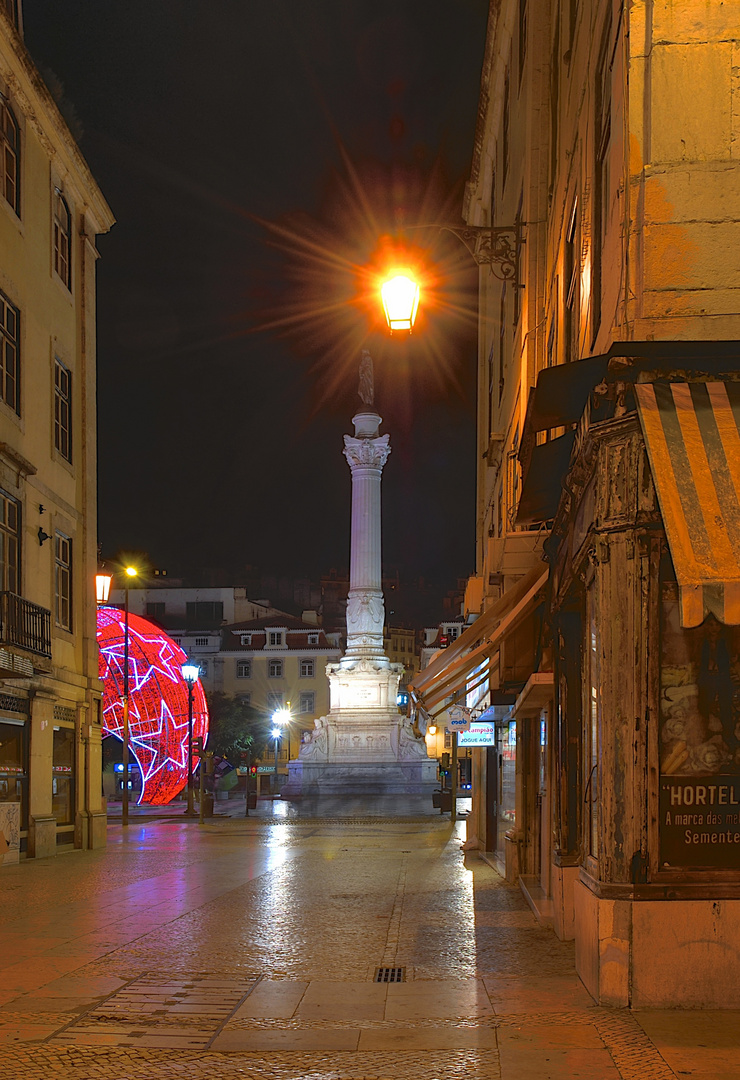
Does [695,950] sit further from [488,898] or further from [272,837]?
[272,837]

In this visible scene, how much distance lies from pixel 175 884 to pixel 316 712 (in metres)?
88.1

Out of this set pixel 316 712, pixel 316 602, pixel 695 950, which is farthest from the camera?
pixel 316 602

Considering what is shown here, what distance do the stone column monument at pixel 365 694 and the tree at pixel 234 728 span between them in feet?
74.7

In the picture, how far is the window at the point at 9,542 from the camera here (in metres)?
22.0

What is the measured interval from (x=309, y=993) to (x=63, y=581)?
18.6 metres

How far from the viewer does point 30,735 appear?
2291 centimetres

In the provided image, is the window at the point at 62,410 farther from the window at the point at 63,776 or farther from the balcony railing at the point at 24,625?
the window at the point at 63,776

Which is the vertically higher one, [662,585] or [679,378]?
[679,378]

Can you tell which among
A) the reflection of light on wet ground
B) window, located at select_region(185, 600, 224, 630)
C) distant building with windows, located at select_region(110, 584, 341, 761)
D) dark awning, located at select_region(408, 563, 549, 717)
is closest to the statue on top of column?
distant building with windows, located at select_region(110, 584, 341, 761)

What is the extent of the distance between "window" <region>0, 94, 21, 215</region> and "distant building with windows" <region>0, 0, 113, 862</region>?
1.5 inches

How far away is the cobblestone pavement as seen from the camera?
6734 millimetres

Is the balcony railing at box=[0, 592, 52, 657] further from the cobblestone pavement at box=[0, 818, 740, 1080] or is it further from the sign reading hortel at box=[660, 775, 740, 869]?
the sign reading hortel at box=[660, 775, 740, 869]

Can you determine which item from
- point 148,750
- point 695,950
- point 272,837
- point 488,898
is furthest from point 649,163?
point 148,750

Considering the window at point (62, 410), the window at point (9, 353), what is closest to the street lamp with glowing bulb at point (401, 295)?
the window at point (9, 353)
